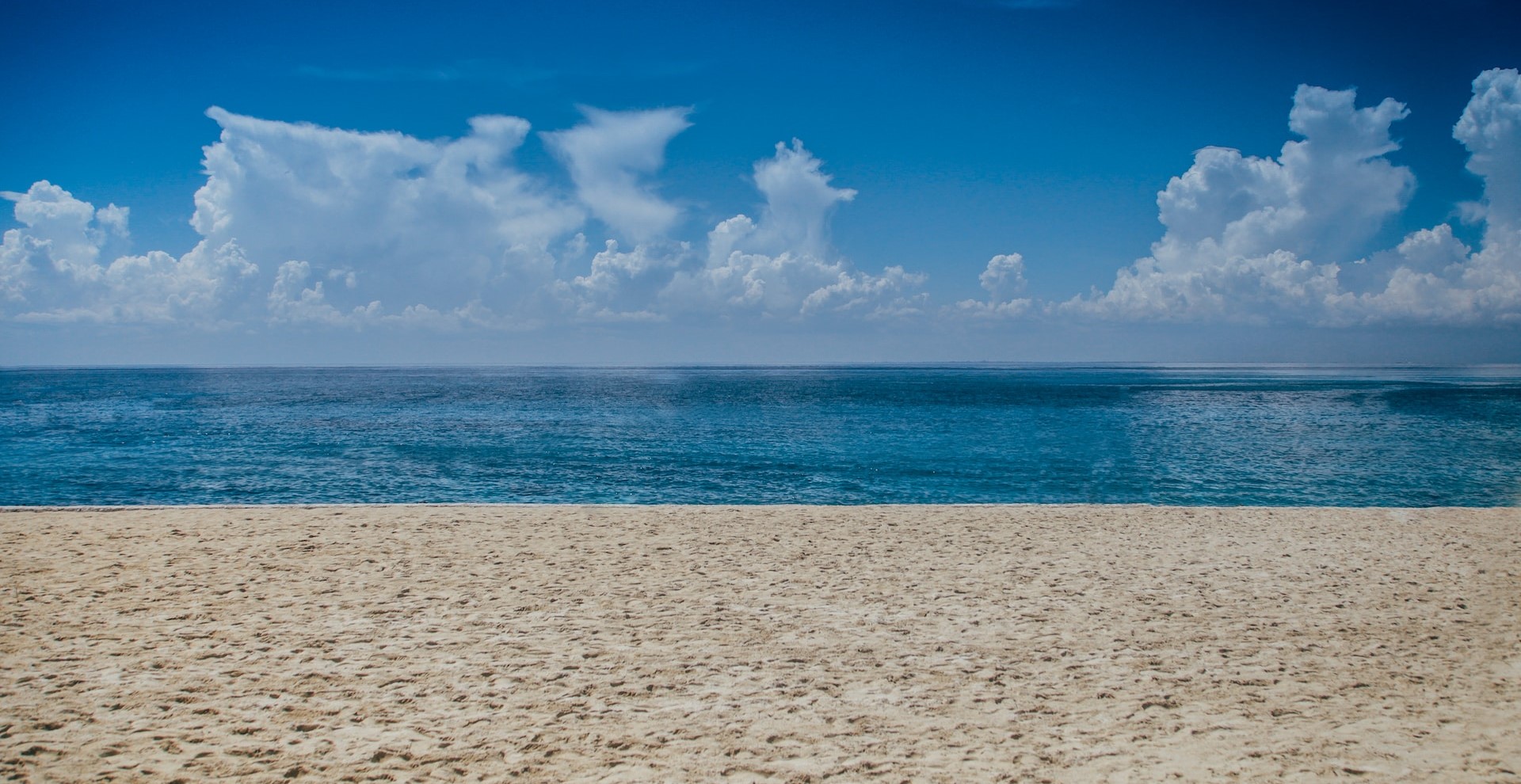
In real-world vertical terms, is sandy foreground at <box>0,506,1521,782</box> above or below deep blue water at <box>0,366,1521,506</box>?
above

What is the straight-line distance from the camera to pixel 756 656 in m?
8.34

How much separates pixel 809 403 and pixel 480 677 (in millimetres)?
64055

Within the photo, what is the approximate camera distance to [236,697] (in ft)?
23.6

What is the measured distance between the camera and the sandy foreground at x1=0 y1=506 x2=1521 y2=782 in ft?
20.3

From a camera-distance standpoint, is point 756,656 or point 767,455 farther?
point 767,455

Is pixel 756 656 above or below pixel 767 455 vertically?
above

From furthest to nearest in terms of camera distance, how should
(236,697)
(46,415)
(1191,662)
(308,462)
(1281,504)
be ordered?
(46,415) → (308,462) → (1281,504) → (1191,662) → (236,697)

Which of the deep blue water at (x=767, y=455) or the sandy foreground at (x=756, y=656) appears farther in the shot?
the deep blue water at (x=767, y=455)

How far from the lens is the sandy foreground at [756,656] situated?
6176mm

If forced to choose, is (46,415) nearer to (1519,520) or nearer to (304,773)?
(304,773)

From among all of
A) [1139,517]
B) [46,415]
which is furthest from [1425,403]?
[46,415]

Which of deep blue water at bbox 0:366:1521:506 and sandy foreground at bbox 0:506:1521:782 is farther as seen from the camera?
deep blue water at bbox 0:366:1521:506

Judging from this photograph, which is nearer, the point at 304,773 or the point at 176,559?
the point at 304,773

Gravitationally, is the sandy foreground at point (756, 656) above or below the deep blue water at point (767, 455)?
above
